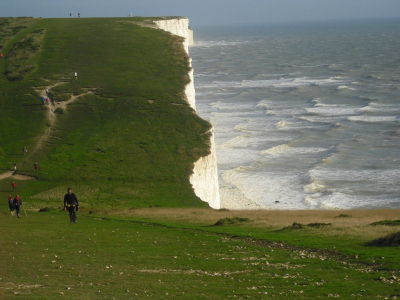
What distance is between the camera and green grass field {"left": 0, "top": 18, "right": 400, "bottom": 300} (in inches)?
588

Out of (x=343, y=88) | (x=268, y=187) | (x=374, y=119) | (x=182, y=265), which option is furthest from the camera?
(x=343, y=88)

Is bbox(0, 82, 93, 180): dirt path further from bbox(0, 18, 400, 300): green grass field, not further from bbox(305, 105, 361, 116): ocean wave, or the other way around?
bbox(305, 105, 361, 116): ocean wave

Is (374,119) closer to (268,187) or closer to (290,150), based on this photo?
(290,150)

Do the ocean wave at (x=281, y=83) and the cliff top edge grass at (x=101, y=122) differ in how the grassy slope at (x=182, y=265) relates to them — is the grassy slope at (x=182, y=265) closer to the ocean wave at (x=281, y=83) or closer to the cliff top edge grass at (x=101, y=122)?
the cliff top edge grass at (x=101, y=122)

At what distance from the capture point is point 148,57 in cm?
7256

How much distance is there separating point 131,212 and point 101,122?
21.1m

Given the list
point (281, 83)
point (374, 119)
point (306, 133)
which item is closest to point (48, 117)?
point (306, 133)

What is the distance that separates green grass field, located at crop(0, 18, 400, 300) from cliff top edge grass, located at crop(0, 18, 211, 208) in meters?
0.17

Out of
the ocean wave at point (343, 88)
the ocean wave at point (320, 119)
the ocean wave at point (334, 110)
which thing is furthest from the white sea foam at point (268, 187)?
the ocean wave at point (343, 88)

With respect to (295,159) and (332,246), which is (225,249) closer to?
(332,246)

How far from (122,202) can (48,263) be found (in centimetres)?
2151

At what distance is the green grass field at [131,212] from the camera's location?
14930 mm

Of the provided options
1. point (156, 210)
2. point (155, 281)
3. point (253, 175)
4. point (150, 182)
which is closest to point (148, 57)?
point (253, 175)

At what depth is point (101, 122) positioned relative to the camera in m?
52.3
